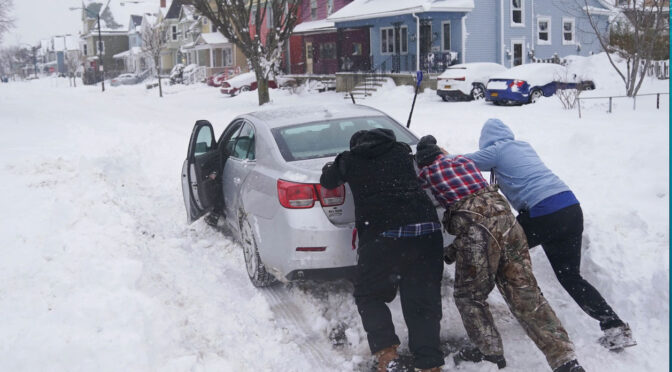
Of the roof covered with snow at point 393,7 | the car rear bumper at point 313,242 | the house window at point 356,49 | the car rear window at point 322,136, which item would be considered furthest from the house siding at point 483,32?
the car rear bumper at point 313,242

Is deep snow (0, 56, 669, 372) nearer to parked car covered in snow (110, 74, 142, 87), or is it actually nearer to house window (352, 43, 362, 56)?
house window (352, 43, 362, 56)

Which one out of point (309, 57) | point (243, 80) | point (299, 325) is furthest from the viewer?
point (309, 57)

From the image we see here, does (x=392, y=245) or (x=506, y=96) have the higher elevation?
(x=506, y=96)

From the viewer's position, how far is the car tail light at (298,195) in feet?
16.3

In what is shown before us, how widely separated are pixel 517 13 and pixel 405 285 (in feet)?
103

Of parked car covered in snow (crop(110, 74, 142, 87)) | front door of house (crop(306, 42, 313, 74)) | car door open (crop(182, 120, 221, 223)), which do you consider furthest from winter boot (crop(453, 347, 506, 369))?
parked car covered in snow (crop(110, 74, 142, 87))

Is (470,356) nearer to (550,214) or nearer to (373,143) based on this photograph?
(550,214)

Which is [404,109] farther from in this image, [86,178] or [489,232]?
[489,232]

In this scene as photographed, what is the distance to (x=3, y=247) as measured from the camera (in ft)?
20.6

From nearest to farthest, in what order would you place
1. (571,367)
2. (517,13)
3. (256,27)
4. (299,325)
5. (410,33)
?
(571,367)
(299,325)
(256,27)
(410,33)
(517,13)

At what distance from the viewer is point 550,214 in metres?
4.52

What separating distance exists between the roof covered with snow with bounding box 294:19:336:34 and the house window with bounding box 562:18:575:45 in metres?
12.4

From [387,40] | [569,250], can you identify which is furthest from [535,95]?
[569,250]

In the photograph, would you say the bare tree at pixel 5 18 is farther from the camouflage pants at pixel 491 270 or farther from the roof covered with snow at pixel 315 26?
the camouflage pants at pixel 491 270
